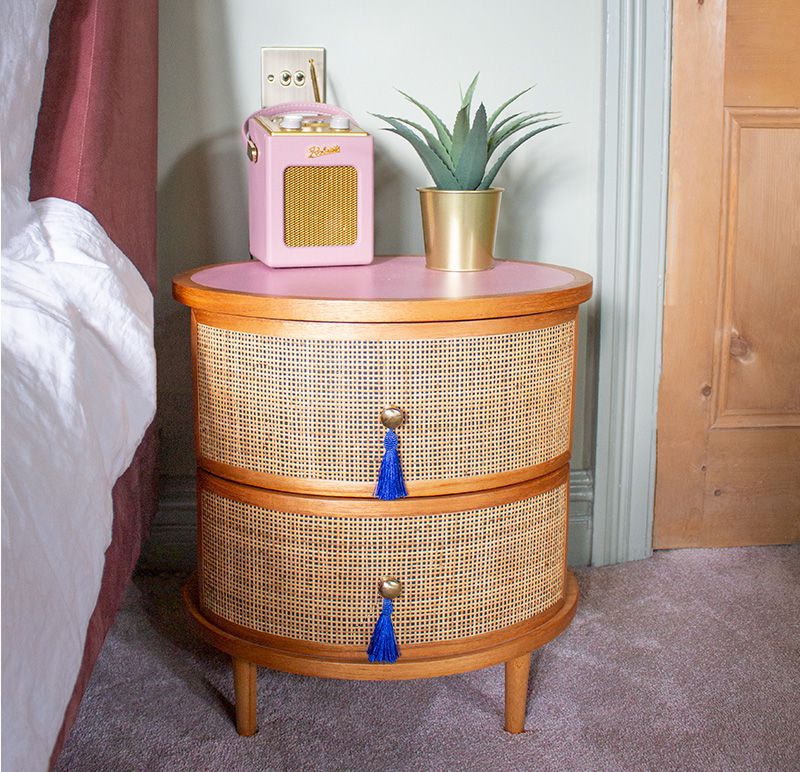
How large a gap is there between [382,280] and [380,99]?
0.47m

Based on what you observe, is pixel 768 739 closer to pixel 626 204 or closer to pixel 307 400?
pixel 307 400

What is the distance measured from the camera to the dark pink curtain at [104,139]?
115cm

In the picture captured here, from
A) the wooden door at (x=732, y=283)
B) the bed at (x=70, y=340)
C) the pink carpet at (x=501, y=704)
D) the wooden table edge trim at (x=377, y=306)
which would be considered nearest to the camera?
the bed at (x=70, y=340)

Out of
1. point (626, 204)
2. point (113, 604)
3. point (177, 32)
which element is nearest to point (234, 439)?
point (113, 604)

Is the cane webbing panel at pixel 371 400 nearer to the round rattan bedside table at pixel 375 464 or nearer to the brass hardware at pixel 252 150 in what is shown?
the round rattan bedside table at pixel 375 464

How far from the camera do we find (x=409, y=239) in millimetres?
1654

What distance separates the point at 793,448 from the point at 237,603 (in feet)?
3.64

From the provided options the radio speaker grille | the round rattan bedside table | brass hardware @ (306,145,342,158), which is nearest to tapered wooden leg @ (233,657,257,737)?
the round rattan bedside table

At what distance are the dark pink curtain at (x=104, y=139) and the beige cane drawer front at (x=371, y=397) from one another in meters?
0.17

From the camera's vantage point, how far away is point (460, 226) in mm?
1319

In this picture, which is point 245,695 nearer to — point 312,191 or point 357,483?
point 357,483

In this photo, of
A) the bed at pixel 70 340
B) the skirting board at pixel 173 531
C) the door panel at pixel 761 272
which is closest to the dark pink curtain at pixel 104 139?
the bed at pixel 70 340

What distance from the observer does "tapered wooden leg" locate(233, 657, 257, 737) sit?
1.23m

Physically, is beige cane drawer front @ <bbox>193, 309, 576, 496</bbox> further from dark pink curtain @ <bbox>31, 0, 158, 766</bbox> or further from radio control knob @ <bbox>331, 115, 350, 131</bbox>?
radio control knob @ <bbox>331, 115, 350, 131</bbox>
